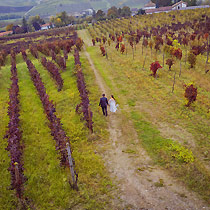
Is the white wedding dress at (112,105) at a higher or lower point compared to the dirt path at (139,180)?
higher

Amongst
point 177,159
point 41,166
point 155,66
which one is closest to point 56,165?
point 41,166

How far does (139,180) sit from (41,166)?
4211mm

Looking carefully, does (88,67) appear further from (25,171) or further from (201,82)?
(25,171)

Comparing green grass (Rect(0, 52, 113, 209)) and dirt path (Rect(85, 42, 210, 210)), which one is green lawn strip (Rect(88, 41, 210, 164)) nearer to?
dirt path (Rect(85, 42, 210, 210))

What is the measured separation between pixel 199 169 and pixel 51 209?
550 centimetres

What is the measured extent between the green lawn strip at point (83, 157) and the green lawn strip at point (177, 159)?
243 cm

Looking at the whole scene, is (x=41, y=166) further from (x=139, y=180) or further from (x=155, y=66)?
(x=155, y=66)

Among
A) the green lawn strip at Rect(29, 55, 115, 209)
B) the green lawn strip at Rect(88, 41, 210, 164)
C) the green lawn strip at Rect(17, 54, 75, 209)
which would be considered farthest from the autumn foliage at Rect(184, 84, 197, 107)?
the green lawn strip at Rect(17, 54, 75, 209)

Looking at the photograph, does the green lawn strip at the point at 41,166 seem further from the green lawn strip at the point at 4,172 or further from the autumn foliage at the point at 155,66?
the autumn foliage at the point at 155,66

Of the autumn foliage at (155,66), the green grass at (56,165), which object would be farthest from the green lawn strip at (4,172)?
the autumn foliage at (155,66)

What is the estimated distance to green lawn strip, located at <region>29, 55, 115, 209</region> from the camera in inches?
276

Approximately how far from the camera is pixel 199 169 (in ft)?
25.2

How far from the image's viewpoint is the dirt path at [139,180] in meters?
6.48

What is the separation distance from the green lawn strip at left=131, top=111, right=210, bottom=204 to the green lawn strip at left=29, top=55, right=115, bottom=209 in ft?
7.98
